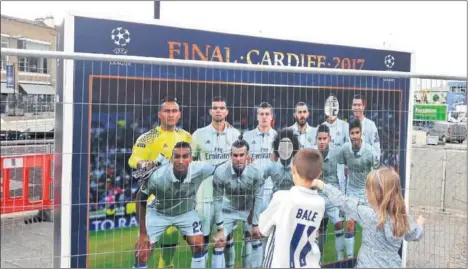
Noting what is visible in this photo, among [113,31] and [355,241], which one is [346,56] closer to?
[355,241]

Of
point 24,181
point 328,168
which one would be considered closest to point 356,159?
point 328,168

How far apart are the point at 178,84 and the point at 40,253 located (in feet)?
6.16

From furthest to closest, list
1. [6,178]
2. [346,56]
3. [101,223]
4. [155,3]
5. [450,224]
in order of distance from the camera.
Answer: [450,224] < [155,3] < [346,56] < [101,223] < [6,178]

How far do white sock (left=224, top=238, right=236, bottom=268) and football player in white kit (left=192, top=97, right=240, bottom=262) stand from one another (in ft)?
0.74

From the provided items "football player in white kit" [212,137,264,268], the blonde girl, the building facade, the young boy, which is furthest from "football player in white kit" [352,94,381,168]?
the building facade

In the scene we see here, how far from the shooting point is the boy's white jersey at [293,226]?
3090 mm

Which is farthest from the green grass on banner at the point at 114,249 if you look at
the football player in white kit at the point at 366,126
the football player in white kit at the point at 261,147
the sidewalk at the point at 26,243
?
the football player in white kit at the point at 366,126

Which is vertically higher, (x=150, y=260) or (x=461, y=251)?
(x=150, y=260)

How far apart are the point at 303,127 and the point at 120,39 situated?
205 cm

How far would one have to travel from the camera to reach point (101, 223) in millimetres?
4180

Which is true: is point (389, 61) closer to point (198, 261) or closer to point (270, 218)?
point (198, 261)

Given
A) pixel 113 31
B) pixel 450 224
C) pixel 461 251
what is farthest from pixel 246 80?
pixel 450 224

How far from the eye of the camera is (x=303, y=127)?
5133mm

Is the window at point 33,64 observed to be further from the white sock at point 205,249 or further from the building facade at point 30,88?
the white sock at point 205,249
